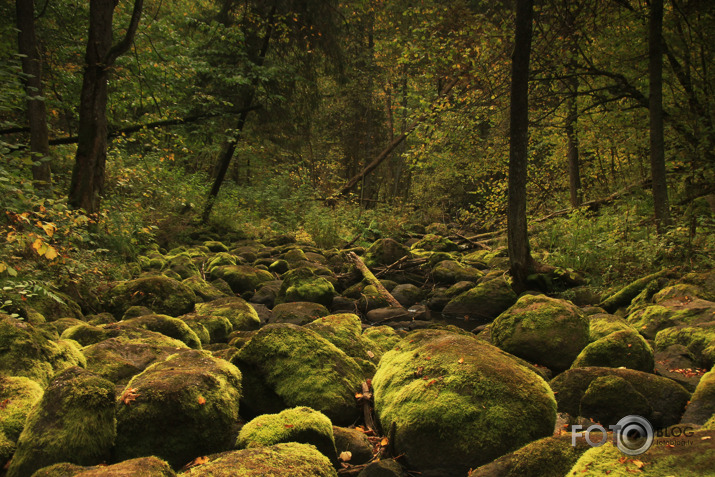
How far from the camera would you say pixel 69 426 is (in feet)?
7.91

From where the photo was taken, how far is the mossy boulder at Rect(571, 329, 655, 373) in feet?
13.2

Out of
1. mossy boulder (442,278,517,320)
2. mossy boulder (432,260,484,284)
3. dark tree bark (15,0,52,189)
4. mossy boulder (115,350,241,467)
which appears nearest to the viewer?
mossy boulder (115,350,241,467)

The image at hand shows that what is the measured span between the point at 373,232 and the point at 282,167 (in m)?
7.40

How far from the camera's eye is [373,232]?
58.4 feet

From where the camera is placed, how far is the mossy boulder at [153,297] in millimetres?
6414

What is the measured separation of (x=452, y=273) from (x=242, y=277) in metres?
4.74

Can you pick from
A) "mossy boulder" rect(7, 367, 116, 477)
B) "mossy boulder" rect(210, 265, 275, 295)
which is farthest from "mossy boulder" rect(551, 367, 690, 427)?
"mossy boulder" rect(210, 265, 275, 295)

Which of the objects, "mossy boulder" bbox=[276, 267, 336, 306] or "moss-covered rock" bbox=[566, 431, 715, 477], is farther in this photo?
"mossy boulder" bbox=[276, 267, 336, 306]

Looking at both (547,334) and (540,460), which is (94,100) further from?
(540,460)

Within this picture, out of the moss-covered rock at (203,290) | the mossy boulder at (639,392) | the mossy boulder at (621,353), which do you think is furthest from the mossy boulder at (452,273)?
the mossy boulder at (639,392)

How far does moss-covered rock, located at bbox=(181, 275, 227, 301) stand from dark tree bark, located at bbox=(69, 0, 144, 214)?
1.91 meters

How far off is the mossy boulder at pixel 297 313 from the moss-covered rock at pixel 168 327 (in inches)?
73.2

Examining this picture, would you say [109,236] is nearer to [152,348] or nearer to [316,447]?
[152,348]

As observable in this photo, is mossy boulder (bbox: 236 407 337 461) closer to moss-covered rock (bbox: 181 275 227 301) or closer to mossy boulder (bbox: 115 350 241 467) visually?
mossy boulder (bbox: 115 350 241 467)
